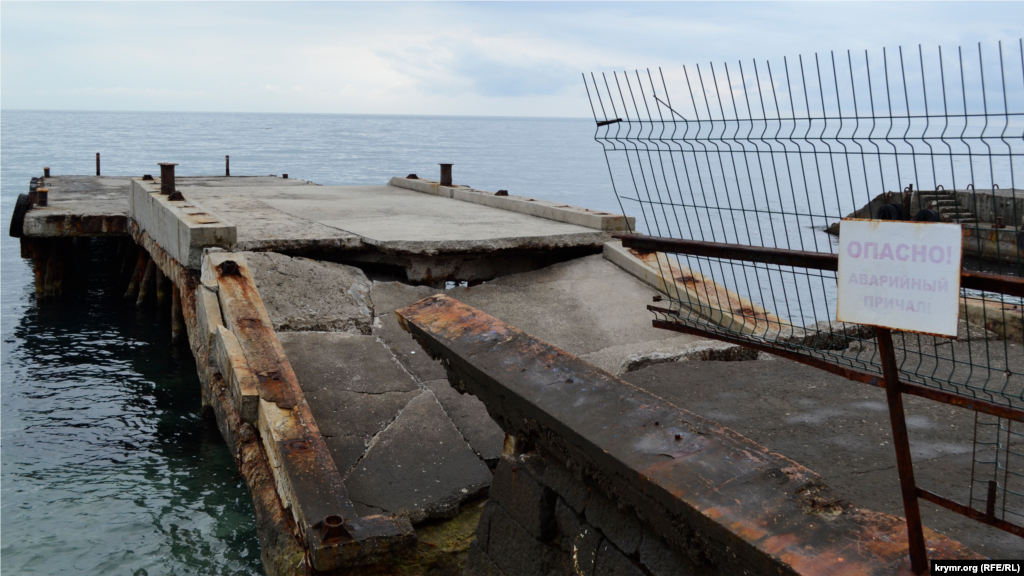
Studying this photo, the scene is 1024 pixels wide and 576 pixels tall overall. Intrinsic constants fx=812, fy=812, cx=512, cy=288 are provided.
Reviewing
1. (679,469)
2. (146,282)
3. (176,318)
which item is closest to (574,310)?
(679,469)

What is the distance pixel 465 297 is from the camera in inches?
370

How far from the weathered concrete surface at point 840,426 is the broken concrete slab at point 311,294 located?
3.12 m

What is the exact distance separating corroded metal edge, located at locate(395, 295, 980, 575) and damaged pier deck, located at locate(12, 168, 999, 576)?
0.23 m

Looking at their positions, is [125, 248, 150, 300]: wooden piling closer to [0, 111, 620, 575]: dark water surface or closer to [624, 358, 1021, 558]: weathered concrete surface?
[0, 111, 620, 575]: dark water surface

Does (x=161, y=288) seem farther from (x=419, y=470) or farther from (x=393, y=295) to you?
(x=419, y=470)

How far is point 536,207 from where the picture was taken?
41.6 feet

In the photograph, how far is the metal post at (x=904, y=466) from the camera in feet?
7.69

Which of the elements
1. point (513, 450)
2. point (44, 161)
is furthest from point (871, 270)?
point (44, 161)

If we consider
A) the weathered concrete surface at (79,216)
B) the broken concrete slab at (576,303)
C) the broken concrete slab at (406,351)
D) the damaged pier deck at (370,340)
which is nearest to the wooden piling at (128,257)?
the weathered concrete surface at (79,216)

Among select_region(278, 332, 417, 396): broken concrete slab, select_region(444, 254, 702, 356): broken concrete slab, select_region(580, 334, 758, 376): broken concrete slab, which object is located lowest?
select_region(278, 332, 417, 396): broken concrete slab

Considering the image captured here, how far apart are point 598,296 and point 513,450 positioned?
17.4 feet

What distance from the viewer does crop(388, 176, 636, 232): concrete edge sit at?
10844 millimetres

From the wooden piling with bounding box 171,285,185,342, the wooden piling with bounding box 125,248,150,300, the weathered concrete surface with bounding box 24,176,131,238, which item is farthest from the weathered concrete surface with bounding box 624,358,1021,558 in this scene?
the wooden piling with bounding box 125,248,150,300

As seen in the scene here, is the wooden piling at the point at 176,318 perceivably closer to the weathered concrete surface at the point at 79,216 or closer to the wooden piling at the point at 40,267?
the weathered concrete surface at the point at 79,216
